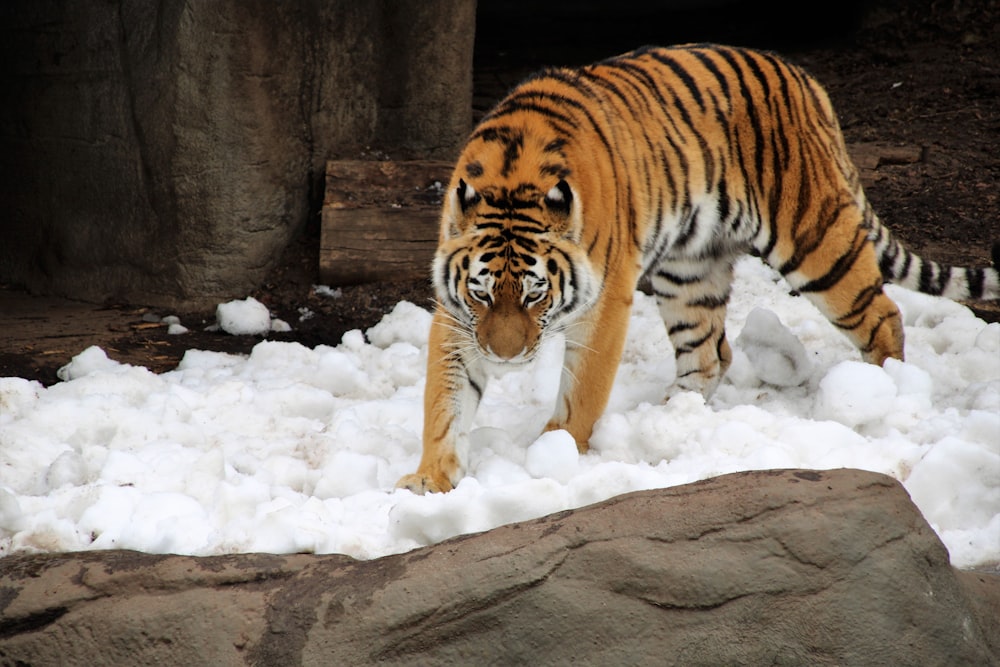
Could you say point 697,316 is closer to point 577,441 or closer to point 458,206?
point 577,441

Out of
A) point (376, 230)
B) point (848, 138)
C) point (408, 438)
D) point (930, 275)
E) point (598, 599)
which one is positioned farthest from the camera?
point (848, 138)

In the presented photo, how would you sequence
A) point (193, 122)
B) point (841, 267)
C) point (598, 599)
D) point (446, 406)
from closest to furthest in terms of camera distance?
point (598, 599) < point (446, 406) < point (841, 267) < point (193, 122)

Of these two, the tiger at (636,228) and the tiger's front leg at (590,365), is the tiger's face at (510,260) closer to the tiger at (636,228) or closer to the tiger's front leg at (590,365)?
the tiger at (636,228)

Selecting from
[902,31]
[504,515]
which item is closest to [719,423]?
[504,515]

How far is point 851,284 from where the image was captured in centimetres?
406

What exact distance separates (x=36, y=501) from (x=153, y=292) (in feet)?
8.31

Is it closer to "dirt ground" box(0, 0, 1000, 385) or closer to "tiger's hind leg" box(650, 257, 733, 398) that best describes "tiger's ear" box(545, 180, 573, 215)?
"tiger's hind leg" box(650, 257, 733, 398)

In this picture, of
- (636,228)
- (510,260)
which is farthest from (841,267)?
(510,260)

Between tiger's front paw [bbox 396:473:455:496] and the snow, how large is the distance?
0.35 ft

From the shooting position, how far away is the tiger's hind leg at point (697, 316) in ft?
14.0

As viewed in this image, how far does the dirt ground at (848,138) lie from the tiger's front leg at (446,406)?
1.73m

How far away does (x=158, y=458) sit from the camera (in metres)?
3.36

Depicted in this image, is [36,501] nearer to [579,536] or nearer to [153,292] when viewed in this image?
[579,536]

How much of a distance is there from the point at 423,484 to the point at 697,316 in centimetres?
153
